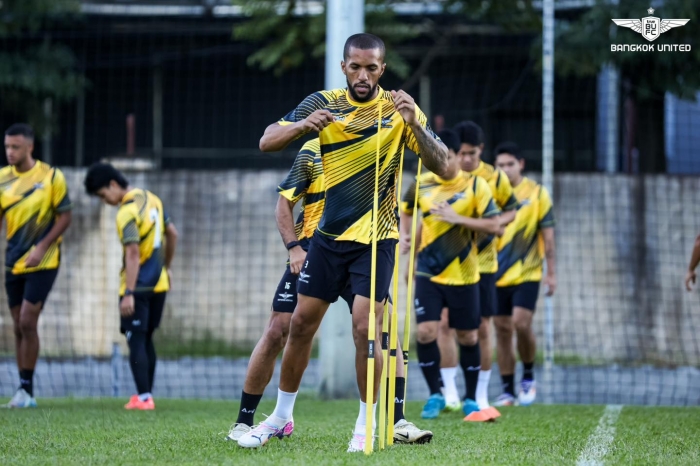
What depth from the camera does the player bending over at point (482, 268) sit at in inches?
383

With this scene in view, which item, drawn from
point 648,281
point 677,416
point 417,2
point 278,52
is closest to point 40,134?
point 278,52

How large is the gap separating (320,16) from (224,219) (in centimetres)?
351

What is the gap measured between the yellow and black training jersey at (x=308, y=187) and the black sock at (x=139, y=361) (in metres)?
3.09

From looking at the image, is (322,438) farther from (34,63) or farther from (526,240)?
(34,63)

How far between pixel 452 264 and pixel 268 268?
7.63 m

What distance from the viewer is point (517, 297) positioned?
11.4 m

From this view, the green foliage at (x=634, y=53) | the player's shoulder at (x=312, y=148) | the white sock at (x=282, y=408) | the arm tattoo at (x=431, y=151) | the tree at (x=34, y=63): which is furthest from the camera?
the tree at (x=34, y=63)

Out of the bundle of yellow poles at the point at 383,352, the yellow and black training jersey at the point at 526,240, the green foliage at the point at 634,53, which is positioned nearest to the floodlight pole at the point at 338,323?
the yellow and black training jersey at the point at 526,240

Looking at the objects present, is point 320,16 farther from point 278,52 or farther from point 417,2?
point 417,2

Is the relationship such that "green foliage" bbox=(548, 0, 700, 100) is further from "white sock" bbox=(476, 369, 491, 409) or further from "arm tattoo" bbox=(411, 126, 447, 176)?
"arm tattoo" bbox=(411, 126, 447, 176)

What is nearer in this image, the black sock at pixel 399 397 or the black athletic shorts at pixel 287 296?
the black sock at pixel 399 397

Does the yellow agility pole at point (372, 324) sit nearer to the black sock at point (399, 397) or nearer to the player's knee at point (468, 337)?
the black sock at point (399, 397)

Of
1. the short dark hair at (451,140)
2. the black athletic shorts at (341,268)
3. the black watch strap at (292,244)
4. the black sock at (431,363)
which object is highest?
the short dark hair at (451,140)

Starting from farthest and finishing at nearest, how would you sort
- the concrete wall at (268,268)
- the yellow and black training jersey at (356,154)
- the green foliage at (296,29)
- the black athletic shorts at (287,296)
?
the green foliage at (296,29)
the concrete wall at (268,268)
the black athletic shorts at (287,296)
the yellow and black training jersey at (356,154)
